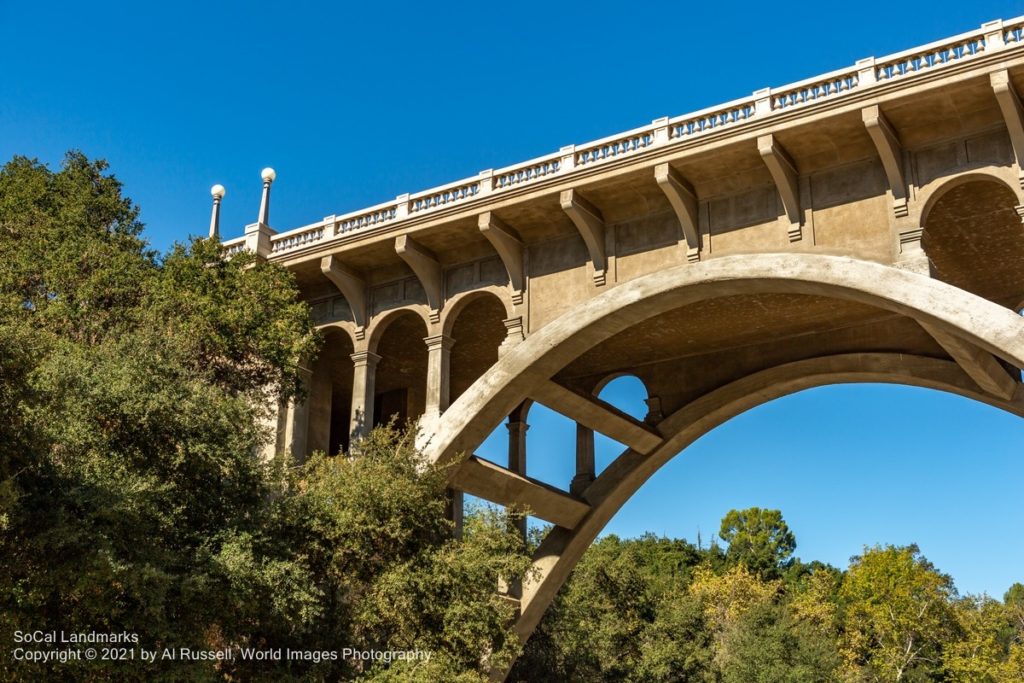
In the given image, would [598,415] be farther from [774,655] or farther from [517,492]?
[774,655]

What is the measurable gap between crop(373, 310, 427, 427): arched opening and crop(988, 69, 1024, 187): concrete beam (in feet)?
57.1

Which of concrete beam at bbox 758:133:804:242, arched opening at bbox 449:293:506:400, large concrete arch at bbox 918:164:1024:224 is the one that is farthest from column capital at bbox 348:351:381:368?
large concrete arch at bbox 918:164:1024:224

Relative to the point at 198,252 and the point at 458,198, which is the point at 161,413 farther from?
the point at 458,198

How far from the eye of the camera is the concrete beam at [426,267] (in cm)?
2945

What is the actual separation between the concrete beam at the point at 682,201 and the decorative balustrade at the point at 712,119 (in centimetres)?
92

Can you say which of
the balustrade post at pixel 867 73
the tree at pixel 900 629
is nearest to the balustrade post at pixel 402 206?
the balustrade post at pixel 867 73

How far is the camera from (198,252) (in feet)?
89.2

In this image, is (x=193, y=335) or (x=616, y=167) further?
(x=616, y=167)

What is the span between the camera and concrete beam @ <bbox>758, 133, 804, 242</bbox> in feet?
80.4

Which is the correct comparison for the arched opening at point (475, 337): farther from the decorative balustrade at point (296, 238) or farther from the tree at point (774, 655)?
the tree at point (774, 655)

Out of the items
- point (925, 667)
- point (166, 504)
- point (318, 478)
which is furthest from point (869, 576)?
point (166, 504)

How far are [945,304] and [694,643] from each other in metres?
28.2

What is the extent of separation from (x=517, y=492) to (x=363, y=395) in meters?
4.86

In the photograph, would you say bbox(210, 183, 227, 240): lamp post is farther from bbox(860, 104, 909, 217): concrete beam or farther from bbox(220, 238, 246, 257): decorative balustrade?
bbox(860, 104, 909, 217): concrete beam
